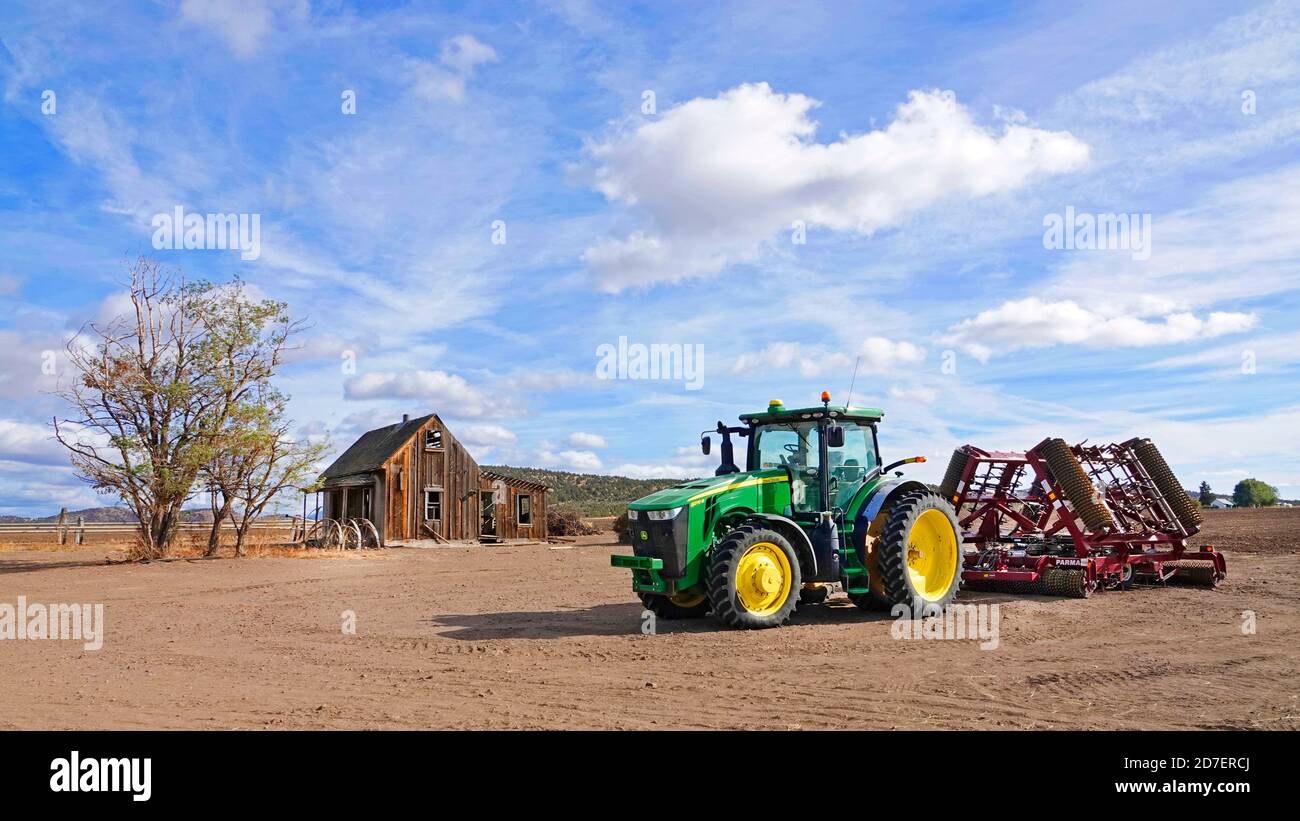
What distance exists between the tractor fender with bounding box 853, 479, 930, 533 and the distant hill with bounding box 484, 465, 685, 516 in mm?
65036

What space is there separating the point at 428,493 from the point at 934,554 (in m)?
26.5

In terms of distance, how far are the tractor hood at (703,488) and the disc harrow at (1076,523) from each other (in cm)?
431

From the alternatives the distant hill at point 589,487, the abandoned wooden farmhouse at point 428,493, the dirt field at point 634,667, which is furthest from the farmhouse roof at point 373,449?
the distant hill at point 589,487

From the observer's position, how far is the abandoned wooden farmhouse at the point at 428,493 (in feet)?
114

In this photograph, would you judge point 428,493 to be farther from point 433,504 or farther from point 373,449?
point 373,449

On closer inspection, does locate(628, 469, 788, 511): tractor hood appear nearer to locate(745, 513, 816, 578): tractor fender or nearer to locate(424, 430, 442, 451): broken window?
locate(745, 513, 816, 578): tractor fender

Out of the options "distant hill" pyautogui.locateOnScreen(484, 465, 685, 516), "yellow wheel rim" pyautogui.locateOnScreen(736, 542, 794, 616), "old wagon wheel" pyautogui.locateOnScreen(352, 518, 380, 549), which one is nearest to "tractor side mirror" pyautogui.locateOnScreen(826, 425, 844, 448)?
"yellow wheel rim" pyautogui.locateOnScreen(736, 542, 794, 616)

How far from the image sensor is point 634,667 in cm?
918

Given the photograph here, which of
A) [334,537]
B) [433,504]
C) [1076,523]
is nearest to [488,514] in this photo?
[433,504]

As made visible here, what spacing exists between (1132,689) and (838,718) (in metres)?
2.85

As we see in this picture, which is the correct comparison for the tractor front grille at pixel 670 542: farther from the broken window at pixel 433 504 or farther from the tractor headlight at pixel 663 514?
the broken window at pixel 433 504

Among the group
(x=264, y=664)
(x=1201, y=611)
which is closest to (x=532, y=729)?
(x=264, y=664)
